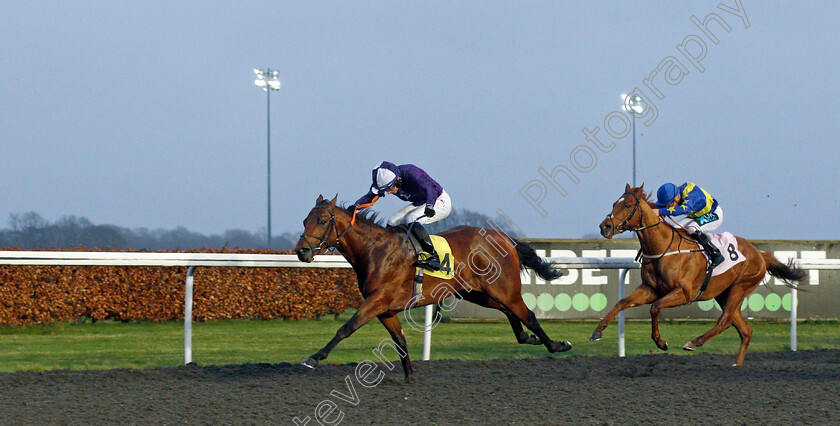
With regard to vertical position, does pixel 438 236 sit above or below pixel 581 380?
above

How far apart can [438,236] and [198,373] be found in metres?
1.78

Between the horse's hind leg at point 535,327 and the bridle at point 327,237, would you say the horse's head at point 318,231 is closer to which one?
the bridle at point 327,237

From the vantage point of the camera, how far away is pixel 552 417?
392 centimetres

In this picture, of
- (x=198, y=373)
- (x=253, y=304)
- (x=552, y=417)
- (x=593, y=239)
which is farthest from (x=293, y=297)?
(x=552, y=417)

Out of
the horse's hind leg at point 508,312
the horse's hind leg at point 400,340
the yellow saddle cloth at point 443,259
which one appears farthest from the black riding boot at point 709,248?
the horse's hind leg at point 400,340

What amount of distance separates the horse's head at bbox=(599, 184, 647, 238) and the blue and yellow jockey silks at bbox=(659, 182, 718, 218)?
32 centimetres

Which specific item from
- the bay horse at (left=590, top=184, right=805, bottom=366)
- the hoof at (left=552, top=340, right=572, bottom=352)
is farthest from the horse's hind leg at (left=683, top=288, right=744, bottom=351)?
the hoof at (left=552, top=340, right=572, bottom=352)

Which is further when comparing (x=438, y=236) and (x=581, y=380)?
(x=438, y=236)

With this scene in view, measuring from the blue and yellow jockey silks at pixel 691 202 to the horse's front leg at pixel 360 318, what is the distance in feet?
8.43

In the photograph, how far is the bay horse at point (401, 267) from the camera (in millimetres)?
4844

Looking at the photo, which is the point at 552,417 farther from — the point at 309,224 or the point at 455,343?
the point at 455,343

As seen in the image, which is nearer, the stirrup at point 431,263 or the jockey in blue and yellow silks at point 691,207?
the stirrup at point 431,263

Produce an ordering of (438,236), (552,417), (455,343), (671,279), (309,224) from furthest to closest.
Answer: (455,343) < (671,279) < (438,236) < (309,224) < (552,417)

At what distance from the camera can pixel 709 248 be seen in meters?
6.33
